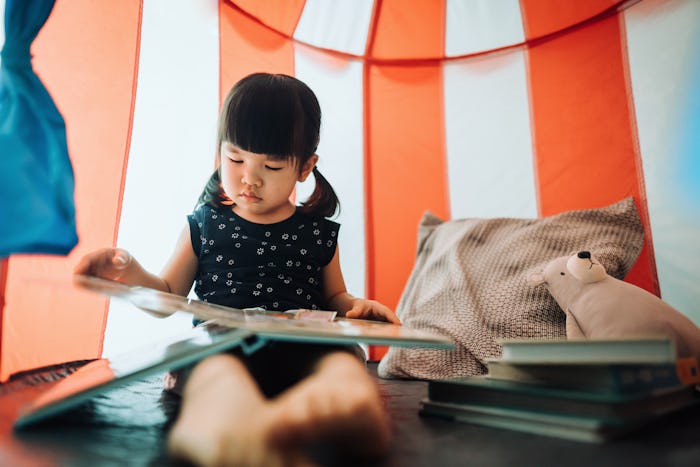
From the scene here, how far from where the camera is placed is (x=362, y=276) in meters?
1.26

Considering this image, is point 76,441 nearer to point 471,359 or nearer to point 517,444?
point 517,444

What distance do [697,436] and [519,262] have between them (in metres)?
0.51

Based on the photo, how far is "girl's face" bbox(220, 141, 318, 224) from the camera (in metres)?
0.80

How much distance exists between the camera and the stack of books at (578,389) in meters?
0.41

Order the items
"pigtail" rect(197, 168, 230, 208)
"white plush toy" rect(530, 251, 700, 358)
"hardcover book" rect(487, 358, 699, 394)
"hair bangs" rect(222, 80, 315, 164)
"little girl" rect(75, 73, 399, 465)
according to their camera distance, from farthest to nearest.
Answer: "pigtail" rect(197, 168, 230, 208) < "hair bangs" rect(222, 80, 315, 164) < "white plush toy" rect(530, 251, 700, 358) < "little girl" rect(75, 73, 399, 465) < "hardcover book" rect(487, 358, 699, 394)

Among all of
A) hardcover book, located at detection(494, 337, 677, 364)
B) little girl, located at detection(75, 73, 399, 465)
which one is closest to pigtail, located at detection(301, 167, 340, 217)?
little girl, located at detection(75, 73, 399, 465)

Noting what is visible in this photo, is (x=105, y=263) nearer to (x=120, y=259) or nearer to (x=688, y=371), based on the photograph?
(x=120, y=259)

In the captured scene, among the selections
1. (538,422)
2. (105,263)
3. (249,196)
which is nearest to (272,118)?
(249,196)

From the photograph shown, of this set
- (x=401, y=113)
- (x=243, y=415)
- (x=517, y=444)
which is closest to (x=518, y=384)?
(x=517, y=444)

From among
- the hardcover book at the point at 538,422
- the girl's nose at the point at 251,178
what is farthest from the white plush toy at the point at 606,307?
the girl's nose at the point at 251,178

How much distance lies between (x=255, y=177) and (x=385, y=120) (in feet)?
2.02

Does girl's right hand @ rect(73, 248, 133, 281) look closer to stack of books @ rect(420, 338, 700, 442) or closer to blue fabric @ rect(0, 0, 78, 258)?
blue fabric @ rect(0, 0, 78, 258)

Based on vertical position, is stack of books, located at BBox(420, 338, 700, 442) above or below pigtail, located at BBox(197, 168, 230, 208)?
below

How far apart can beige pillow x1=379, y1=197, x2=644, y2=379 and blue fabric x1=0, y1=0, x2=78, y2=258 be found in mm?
554
